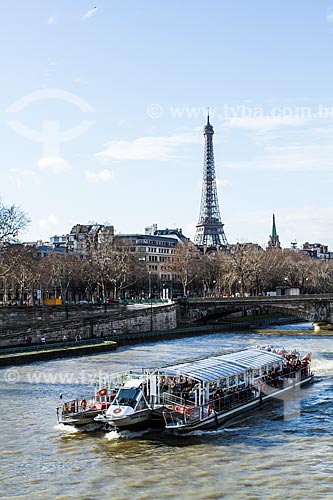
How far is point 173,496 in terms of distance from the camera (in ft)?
70.2

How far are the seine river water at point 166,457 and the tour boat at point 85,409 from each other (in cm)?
49

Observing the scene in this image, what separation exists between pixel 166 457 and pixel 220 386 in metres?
7.36

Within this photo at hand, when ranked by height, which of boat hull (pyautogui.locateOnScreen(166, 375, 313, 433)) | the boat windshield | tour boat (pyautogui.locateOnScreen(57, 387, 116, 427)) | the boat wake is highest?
the boat windshield

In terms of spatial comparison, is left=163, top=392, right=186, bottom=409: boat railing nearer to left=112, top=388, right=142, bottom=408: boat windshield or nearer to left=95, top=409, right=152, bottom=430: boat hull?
left=95, top=409, right=152, bottom=430: boat hull

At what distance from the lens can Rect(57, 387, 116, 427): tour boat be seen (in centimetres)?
2856

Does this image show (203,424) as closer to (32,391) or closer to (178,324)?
(32,391)

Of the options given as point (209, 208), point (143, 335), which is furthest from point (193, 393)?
point (209, 208)

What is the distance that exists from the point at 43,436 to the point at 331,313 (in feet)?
181

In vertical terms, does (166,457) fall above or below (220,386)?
below

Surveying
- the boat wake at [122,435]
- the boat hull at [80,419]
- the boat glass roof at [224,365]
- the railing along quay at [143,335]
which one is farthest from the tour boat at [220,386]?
the railing along quay at [143,335]

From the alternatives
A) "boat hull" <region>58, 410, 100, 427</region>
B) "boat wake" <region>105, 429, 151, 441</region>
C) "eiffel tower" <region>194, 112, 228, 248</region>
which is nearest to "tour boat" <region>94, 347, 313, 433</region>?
"boat wake" <region>105, 429, 151, 441</region>

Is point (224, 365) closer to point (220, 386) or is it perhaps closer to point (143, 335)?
point (220, 386)

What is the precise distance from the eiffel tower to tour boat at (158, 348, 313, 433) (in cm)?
14538

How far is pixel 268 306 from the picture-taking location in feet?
263
